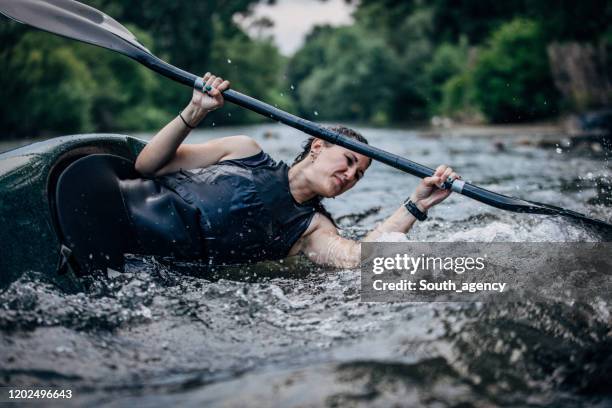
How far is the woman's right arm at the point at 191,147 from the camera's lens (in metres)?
3.03

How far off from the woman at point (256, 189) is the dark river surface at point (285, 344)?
0.40ft

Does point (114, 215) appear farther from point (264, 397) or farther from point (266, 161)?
point (264, 397)

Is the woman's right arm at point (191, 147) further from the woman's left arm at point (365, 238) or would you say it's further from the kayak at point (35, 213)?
the woman's left arm at point (365, 238)

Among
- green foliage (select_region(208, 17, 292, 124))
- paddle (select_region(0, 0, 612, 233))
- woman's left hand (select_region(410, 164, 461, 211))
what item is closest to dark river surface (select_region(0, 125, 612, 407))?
woman's left hand (select_region(410, 164, 461, 211))

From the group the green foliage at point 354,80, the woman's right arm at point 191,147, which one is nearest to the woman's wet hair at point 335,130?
the woman's right arm at point 191,147

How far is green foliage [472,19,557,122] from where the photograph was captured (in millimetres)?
22188

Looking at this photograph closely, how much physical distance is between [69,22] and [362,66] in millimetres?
42854

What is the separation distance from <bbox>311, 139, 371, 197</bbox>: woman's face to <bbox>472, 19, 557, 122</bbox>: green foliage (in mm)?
19675

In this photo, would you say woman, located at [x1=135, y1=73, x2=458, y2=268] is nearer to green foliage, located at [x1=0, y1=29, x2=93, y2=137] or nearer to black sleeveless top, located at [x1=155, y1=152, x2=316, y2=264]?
black sleeveless top, located at [x1=155, y1=152, x2=316, y2=264]

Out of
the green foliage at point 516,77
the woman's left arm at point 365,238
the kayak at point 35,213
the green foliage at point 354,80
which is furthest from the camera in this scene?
the green foliage at point 354,80

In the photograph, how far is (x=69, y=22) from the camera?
11.5 feet

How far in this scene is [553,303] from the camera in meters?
2.34

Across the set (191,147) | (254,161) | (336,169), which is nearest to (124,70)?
(191,147)

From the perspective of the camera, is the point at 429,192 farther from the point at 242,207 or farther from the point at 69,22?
the point at 69,22
